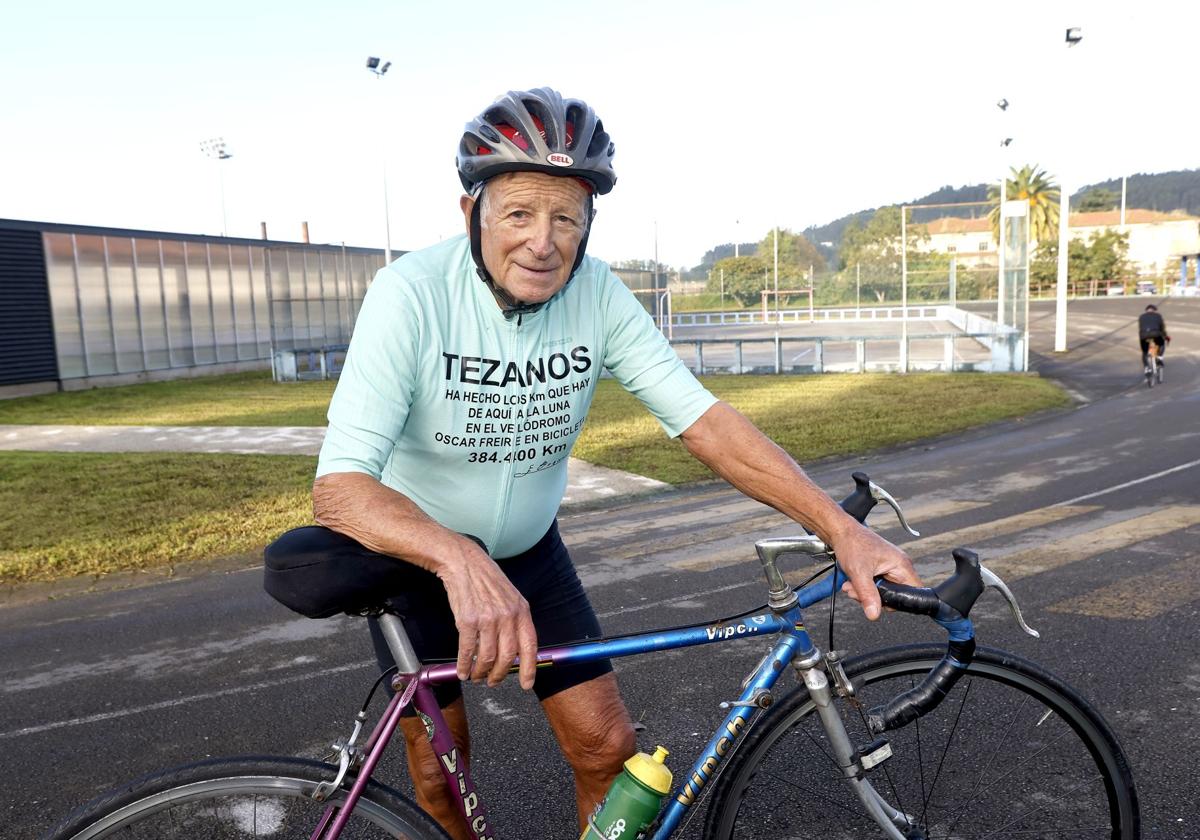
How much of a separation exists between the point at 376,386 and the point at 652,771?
101 cm

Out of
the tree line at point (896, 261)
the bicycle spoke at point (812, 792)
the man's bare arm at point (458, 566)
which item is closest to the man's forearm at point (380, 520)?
the man's bare arm at point (458, 566)

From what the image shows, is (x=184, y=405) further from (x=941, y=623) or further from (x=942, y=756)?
(x=941, y=623)

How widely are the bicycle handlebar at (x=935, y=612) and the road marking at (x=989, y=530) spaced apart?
4.82m

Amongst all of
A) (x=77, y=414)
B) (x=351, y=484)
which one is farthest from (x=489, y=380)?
(x=77, y=414)

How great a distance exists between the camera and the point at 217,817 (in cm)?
187

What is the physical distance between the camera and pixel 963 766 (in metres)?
2.66

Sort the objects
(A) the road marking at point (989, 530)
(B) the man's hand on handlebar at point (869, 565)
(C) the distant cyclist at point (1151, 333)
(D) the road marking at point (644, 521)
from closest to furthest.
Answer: (B) the man's hand on handlebar at point (869, 565), (A) the road marking at point (989, 530), (D) the road marking at point (644, 521), (C) the distant cyclist at point (1151, 333)

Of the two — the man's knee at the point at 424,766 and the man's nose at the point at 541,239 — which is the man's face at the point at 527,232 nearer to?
the man's nose at the point at 541,239

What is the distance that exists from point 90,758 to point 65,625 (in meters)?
2.26

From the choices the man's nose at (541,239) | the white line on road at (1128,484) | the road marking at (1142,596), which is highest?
the man's nose at (541,239)

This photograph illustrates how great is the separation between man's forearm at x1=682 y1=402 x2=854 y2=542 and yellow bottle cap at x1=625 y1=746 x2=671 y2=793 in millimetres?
636

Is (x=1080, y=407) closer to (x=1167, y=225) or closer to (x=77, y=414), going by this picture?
(x=77, y=414)

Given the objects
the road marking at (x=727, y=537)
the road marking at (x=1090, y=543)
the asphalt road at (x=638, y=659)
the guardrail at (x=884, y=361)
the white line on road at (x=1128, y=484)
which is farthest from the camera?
the guardrail at (x=884, y=361)

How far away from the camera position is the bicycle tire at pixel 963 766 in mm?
2232
